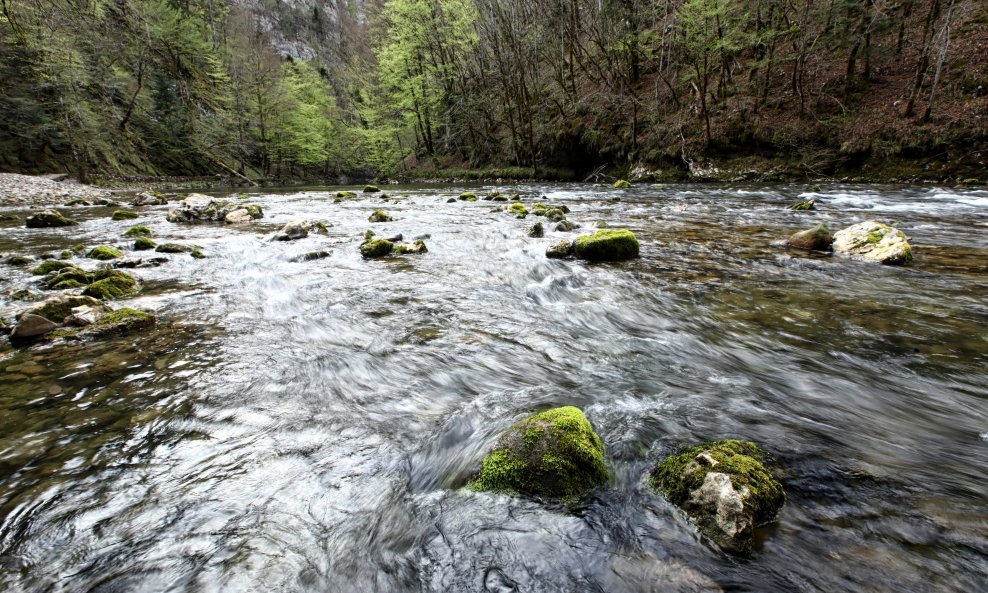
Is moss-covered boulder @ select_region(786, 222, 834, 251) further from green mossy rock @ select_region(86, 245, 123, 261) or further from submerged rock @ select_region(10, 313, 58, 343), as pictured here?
green mossy rock @ select_region(86, 245, 123, 261)

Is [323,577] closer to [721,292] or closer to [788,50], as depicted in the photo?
[721,292]

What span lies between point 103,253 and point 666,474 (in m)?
9.94

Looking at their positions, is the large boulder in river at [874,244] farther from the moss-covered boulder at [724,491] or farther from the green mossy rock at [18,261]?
the green mossy rock at [18,261]

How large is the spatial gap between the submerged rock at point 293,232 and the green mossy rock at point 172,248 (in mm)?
1747

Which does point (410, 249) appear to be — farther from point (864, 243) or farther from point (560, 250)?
point (864, 243)

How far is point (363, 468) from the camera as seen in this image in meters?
2.55

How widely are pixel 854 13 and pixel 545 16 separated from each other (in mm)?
15947

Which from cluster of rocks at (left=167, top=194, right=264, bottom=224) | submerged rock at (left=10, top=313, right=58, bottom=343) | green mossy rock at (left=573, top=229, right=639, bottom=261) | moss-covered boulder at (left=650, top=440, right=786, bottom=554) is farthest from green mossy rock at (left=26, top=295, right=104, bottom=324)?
cluster of rocks at (left=167, top=194, right=264, bottom=224)

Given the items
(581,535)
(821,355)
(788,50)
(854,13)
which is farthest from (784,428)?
(788,50)

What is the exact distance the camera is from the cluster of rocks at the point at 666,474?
6.17 ft

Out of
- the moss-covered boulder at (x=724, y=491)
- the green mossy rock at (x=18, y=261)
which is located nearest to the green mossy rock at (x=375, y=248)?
the green mossy rock at (x=18, y=261)

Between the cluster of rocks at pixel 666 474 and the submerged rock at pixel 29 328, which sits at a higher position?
the submerged rock at pixel 29 328

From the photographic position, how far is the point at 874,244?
6.29m

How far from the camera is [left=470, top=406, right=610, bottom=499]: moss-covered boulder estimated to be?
7.39ft
